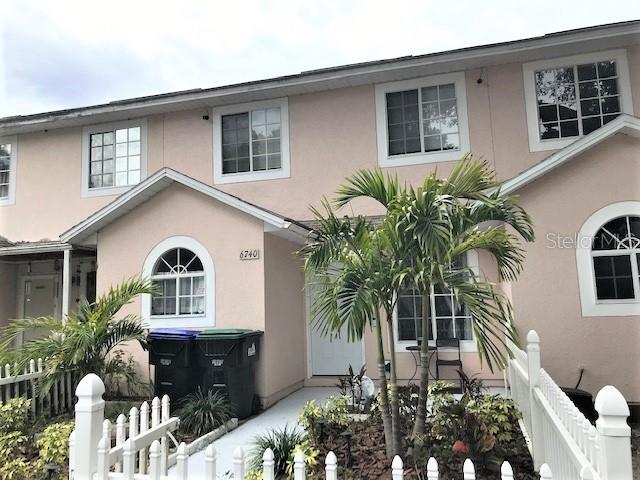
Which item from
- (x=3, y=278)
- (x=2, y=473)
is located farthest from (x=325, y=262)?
(x=3, y=278)

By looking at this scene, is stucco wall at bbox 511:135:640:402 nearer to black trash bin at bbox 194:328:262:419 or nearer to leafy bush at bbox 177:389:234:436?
black trash bin at bbox 194:328:262:419

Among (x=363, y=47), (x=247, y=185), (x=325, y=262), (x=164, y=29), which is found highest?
(x=363, y=47)

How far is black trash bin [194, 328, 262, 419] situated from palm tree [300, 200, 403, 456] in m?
2.86

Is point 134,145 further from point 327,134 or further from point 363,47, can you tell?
point 363,47

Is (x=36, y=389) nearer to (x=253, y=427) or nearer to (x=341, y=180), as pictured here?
(x=253, y=427)

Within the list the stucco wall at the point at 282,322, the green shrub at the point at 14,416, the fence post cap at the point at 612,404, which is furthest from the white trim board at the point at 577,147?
the green shrub at the point at 14,416

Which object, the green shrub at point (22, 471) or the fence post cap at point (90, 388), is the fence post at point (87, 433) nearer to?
the fence post cap at point (90, 388)

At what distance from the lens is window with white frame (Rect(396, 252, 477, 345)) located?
30.3 feet

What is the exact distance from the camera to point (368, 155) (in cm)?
994

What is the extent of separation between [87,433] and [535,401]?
413cm

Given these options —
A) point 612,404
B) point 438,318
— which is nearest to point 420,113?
point 438,318

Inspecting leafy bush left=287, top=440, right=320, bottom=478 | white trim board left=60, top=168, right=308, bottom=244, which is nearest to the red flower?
leafy bush left=287, top=440, right=320, bottom=478

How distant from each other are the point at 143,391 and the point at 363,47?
7.74 m

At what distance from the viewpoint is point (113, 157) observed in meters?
11.6
